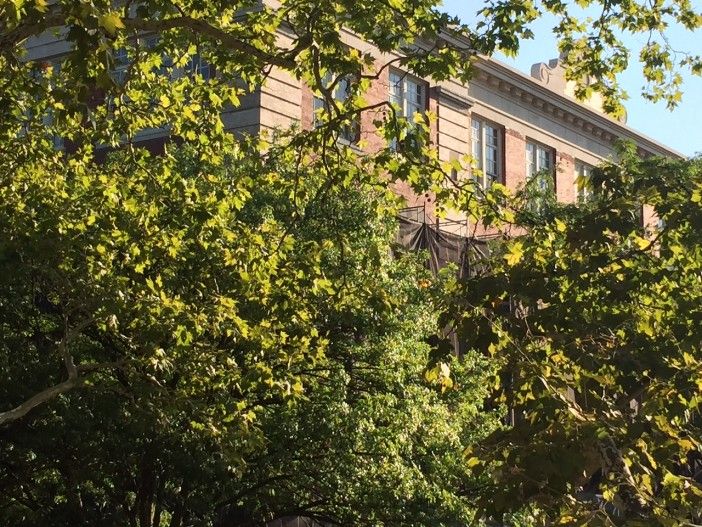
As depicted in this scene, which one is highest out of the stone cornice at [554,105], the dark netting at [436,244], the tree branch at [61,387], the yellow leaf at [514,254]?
the stone cornice at [554,105]

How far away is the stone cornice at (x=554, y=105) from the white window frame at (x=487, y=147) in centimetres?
122

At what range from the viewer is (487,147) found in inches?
1465

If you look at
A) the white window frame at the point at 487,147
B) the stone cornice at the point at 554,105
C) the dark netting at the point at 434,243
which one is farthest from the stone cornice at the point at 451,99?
the dark netting at the point at 434,243

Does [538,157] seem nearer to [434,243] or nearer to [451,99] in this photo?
[451,99]

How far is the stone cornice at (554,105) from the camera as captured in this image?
36.5 m

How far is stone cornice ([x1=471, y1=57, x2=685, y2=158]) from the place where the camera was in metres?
36.5

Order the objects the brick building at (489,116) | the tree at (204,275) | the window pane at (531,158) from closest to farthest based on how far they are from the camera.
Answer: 1. the tree at (204,275)
2. the brick building at (489,116)
3. the window pane at (531,158)

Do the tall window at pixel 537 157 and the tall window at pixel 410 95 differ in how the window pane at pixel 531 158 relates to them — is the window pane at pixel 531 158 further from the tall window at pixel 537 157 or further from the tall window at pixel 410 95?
the tall window at pixel 410 95

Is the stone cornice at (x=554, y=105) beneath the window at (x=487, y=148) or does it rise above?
above

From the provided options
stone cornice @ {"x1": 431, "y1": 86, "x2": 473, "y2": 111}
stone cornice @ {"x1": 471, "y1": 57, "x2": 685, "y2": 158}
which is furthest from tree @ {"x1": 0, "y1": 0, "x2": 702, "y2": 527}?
stone cornice @ {"x1": 471, "y1": 57, "x2": 685, "y2": 158}

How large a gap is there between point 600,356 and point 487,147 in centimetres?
2752

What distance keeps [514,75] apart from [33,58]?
1495cm

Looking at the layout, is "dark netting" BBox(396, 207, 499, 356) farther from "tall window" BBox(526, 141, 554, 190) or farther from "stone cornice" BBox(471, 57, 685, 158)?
"tall window" BBox(526, 141, 554, 190)

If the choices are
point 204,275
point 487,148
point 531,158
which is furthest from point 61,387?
point 531,158
